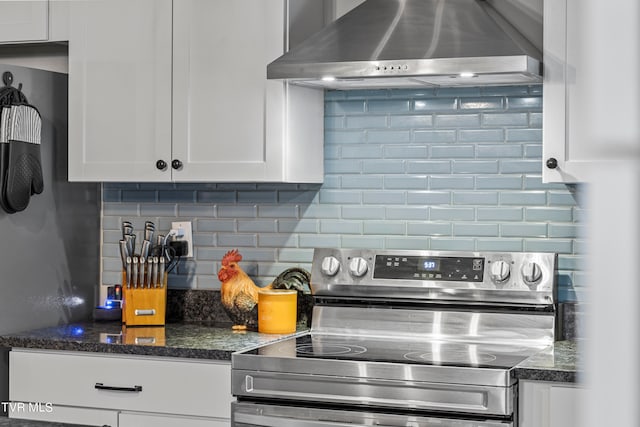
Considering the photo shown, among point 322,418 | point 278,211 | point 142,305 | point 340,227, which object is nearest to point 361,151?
point 340,227

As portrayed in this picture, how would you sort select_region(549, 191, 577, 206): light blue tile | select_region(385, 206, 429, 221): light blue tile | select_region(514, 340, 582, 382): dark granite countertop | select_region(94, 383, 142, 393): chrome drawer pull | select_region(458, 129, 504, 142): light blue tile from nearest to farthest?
select_region(514, 340, 582, 382): dark granite countertop → select_region(94, 383, 142, 393): chrome drawer pull → select_region(549, 191, 577, 206): light blue tile → select_region(458, 129, 504, 142): light blue tile → select_region(385, 206, 429, 221): light blue tile

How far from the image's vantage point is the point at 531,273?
2.97 metres

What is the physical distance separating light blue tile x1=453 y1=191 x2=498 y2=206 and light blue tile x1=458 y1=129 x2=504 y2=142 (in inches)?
7.5

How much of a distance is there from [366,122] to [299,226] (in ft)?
1.58

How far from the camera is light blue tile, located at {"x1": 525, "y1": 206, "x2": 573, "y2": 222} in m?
3.07

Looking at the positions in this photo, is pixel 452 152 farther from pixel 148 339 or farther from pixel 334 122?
pixel 148 339

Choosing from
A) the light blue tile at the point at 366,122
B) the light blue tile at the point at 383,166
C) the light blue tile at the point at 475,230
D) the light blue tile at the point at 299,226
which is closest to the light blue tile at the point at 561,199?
the light blue tile at the point at 475,230

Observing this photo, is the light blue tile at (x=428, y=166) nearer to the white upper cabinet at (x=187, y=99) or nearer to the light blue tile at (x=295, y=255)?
the white upper cabinet at (x=187, y=99)

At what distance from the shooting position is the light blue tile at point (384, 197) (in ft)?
10.8

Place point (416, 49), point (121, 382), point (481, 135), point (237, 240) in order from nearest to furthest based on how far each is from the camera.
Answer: point (416, 49)
point (121, 382)
point (481, 135)
point (237, 240)

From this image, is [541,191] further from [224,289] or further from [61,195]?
[61,195]

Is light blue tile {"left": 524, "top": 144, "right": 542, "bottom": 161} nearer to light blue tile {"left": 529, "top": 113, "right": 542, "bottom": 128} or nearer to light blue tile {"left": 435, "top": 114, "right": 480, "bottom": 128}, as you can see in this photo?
light blue tile {"left": 529, "top": 113, "right": 542, "bottom": 128}

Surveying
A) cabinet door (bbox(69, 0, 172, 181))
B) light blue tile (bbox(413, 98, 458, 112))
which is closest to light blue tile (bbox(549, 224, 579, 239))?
light blue tile (bbox(413, 98, 458, 112))

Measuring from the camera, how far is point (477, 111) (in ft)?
10.4
